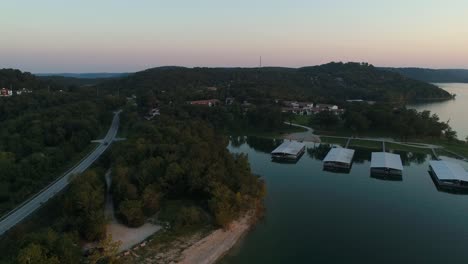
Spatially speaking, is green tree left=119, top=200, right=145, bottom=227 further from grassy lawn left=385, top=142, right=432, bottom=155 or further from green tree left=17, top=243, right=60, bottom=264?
grassy lawn left=385, top=142, right=432, bottom=155

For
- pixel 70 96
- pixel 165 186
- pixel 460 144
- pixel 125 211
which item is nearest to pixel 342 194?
pixel 165 186

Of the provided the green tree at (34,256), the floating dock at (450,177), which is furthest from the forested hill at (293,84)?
the green tree at (34,256)

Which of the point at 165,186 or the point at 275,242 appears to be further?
the point at 165,186

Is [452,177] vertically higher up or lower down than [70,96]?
lower down

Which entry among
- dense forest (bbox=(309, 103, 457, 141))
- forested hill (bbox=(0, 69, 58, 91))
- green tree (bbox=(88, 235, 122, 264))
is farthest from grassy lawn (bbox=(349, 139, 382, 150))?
forested hill (bbox=(0, 69, 58, 91))

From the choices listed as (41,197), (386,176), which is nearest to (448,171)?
(386,176)

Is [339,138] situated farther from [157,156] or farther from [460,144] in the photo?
[157,156]

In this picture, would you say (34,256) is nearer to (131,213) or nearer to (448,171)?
(131,213)
